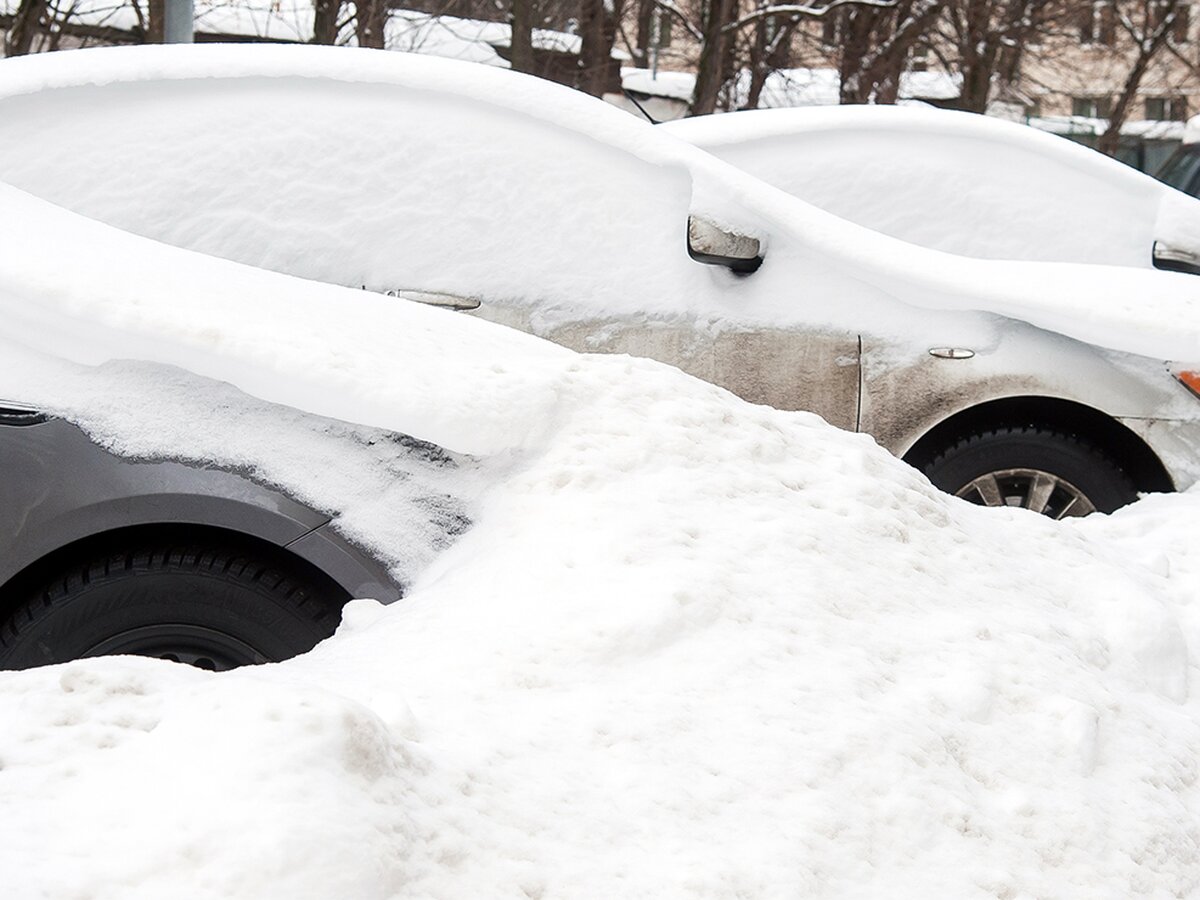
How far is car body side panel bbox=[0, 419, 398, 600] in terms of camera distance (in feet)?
7.47

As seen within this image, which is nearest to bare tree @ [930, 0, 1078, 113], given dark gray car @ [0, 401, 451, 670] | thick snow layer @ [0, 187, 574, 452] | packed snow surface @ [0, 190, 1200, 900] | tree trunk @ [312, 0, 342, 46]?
tree trunk @ [312, 0, 342, 46]

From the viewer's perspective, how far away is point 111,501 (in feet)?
7.50

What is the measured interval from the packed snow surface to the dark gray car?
0.19 ft

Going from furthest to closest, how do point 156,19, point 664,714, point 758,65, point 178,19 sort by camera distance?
point 758,65
point 156,19
point 178,19
point 664,714

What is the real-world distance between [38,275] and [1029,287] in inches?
106

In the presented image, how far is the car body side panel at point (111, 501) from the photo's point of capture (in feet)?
7.47

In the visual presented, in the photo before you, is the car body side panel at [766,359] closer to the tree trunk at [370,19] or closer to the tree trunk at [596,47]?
the tree trunk at [370,19]

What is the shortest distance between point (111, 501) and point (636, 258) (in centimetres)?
208

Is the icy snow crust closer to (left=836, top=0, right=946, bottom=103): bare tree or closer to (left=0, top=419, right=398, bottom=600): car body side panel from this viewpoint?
(left=0, top=419, right=398, bottom=600): car body side panel

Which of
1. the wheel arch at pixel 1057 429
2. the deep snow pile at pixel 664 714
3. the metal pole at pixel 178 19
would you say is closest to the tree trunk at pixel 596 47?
the metal pole at pixel 178 19

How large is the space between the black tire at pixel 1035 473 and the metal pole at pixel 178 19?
5.62m

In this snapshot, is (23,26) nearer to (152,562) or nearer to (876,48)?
(152,562)

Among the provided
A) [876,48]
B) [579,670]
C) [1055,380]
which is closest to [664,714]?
[579,670]

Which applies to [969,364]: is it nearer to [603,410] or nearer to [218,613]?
[603,410]
